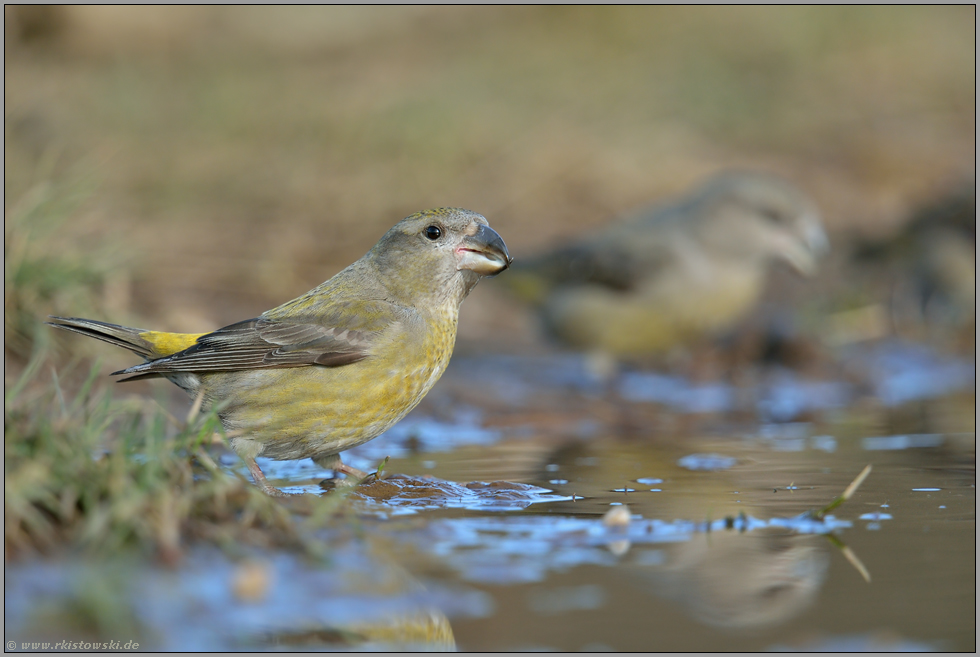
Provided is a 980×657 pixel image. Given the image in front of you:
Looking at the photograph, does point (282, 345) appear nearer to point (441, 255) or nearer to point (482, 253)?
point (441, 255)

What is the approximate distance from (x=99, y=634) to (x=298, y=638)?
479mm

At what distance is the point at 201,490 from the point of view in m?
3.29

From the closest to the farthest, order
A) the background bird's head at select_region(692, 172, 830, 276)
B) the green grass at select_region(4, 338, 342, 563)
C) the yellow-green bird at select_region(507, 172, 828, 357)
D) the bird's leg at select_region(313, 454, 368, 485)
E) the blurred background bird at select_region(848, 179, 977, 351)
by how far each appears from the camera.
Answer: the green grass at select_region(4, 338, 342, 563) → the bird's leg at select_region(313, 454, 368, 485) → the yellow-green bird at select_region(507, 172, 828, 357) → the background bird's head at select_region(692, 172, 830, 276) → the blurred background bird at select_region(848, 179, 977, 351)

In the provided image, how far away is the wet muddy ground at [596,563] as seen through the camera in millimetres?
2686

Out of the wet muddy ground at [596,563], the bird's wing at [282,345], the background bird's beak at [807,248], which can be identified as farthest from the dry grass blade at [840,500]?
the background bird's beak at [807,248]

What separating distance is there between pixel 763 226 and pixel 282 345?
16.8 ft

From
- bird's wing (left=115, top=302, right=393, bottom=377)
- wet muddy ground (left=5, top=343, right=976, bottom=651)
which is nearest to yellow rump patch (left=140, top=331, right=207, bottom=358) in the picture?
bird's wing (left=115, top=302, right=393, bottom=377)

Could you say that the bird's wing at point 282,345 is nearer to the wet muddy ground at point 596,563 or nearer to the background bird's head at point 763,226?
the wet muddy ground at point 596,563

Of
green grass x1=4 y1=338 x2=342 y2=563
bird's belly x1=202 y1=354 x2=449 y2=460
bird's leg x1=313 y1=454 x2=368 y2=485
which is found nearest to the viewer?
green grass x1=4 y1=338 x2=342 y2=563

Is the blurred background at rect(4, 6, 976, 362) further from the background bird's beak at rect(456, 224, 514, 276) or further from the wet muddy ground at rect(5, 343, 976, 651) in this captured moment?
the wet muddy ground at rect(5, 343, 976, 651)

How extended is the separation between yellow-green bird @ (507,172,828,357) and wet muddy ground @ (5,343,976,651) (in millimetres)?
2549

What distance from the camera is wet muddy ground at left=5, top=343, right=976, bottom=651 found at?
269 centimetres

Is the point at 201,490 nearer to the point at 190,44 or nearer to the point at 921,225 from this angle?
the point at 921,225

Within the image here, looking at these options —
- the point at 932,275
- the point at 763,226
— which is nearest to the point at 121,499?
the point at 763,226
